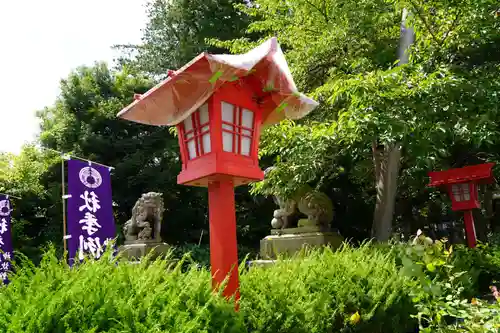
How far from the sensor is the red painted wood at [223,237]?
2857 mm

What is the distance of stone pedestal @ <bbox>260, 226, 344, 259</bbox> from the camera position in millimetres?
6430

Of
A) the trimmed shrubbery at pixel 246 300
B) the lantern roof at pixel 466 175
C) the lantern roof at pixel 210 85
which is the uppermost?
the lantern roof at pixel 210 85

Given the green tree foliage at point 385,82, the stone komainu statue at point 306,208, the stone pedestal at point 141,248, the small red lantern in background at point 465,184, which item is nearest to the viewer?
the green tree foliage at point 385,82

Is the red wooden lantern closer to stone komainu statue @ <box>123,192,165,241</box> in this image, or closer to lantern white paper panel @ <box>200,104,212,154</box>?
lantern white paper panel @ <box>200,104,212,154</box>

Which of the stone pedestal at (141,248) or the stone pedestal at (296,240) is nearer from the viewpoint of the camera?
the stone pedestal at (296,240)

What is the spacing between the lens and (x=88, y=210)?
6.12m

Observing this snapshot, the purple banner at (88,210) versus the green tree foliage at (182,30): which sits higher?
the green tree foliage at (182,30)

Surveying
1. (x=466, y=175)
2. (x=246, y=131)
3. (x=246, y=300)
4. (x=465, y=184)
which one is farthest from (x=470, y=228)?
(x=246, y=300)

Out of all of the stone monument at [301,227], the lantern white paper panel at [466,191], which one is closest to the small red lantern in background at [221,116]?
the stone monument at [301,227]

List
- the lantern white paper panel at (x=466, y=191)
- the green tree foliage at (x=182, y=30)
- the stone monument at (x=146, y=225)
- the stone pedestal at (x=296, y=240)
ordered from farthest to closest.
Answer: the green tree foliage at (x=182, y=30)
the stone monument at (x=146, y=225)
the lantern white paper panel at (x=466, y=191)
the stone pedestal at (x=296, y=240)

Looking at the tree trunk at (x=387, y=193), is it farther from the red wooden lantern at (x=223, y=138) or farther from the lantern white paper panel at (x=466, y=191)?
the red wooden lantern at (x=223, y=138)

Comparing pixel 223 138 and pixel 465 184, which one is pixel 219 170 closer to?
pixel 223 138

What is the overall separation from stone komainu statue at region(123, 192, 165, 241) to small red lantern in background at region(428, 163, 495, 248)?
590 cm

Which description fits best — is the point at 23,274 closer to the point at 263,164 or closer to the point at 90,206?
the point at 90,206
